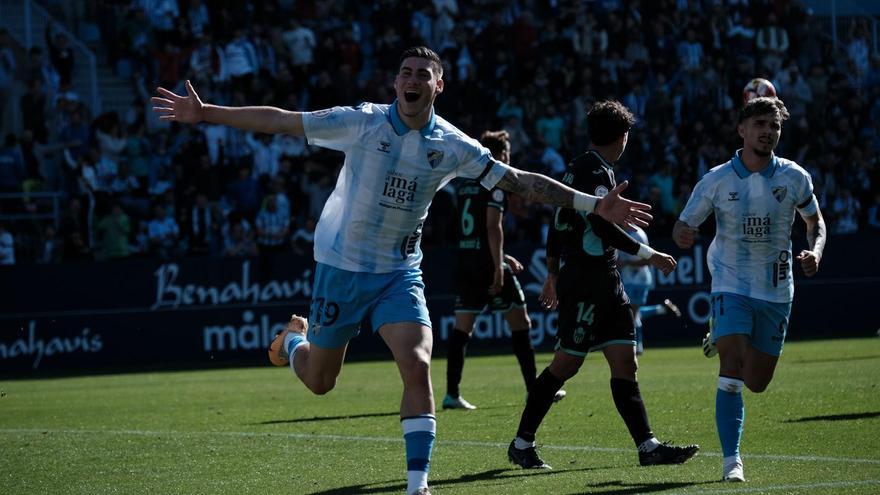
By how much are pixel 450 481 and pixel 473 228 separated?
577cm

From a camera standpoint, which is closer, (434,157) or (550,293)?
(434,157)

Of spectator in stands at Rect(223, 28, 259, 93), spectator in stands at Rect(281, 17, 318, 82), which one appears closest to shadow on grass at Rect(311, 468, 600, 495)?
spectator in stands at Rect(223, 28, 259, 93)

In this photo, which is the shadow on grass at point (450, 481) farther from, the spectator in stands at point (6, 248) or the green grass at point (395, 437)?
the spectator in stands at point (6, 248)

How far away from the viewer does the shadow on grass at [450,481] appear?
8.52 meters

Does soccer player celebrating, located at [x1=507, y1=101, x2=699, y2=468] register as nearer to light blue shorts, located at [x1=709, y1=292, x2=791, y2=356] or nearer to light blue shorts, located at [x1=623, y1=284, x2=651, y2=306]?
light blue shorts, located at [x1=709, y1=292, x2=791, y2=356]

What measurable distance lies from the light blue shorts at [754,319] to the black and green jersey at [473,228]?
205 inches

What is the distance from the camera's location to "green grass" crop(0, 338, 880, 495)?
8750 millimetres

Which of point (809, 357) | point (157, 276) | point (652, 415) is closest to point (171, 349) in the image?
point (157, 276)

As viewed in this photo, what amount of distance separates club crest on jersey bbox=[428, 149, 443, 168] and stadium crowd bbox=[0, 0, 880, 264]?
638 inches

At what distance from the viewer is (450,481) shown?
884 cm

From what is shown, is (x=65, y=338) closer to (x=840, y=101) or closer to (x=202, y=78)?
(x=202, y=78)

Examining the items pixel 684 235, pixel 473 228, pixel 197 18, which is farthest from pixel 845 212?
pixel 684 235

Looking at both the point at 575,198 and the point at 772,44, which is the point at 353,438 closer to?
the point at 575,198

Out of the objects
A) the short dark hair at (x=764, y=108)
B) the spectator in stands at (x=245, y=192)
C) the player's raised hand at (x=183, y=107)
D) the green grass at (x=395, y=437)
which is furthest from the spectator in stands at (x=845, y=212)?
the player's raised hand at (x=183, y=107)
